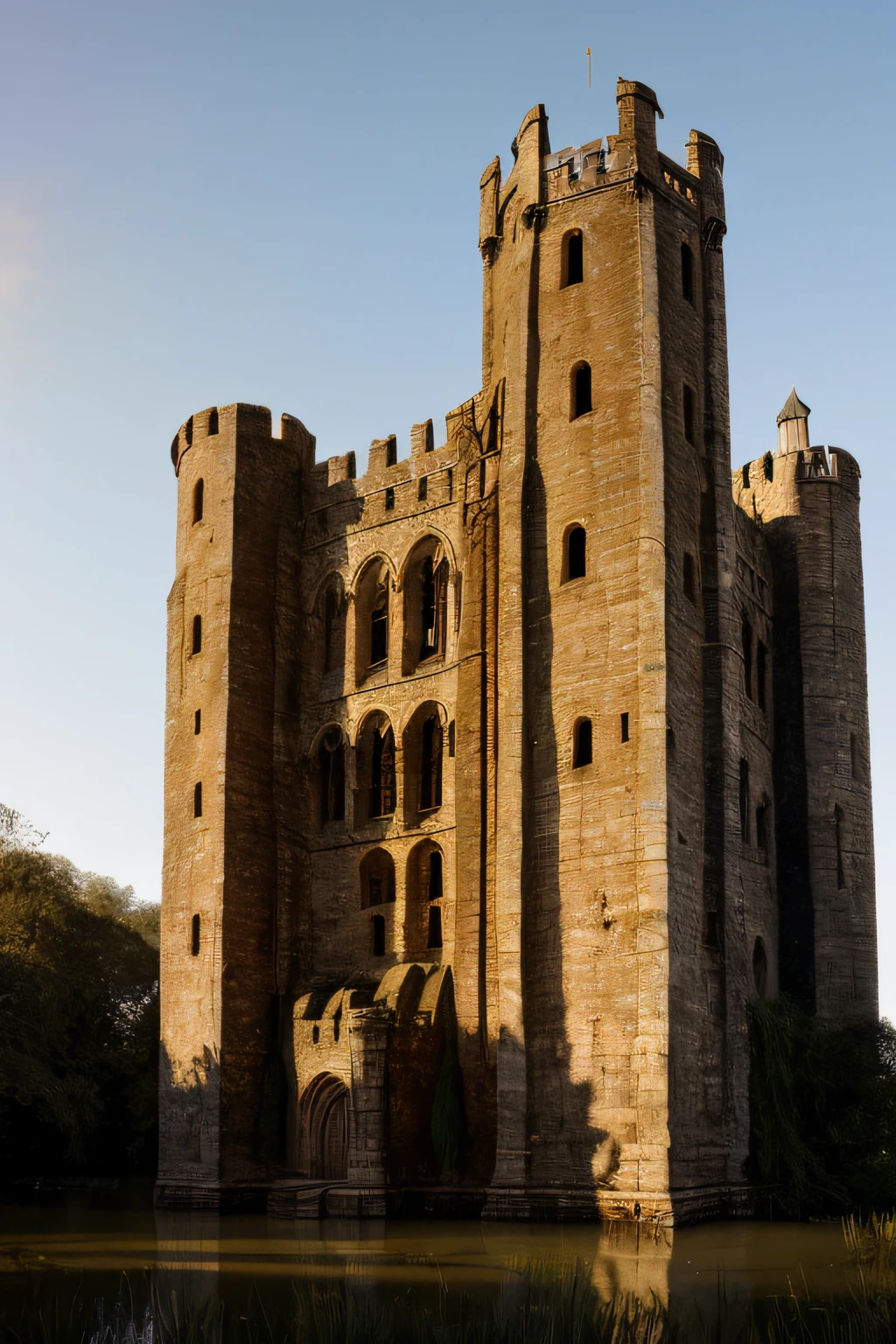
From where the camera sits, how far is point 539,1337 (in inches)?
443

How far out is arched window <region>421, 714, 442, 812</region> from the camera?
31234mm

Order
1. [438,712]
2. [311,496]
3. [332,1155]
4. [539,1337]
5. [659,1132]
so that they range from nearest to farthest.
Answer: [539,1337] < [659,1132] < [332,1155] < [438,712] < [311,496]

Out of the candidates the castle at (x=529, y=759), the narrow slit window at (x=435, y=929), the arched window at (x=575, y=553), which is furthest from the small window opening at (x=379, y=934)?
the arched window at (x=575, y=553)

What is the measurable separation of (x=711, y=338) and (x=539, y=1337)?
2317cm

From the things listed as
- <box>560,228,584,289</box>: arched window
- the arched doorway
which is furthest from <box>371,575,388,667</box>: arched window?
the arched doorway

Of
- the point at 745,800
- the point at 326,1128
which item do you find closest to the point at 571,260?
the point at 745,800

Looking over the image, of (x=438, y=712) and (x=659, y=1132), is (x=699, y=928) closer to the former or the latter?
(x=659, y=1132)

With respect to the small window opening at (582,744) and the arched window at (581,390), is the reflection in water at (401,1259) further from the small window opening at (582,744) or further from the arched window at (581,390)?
the arched window at (581,390)

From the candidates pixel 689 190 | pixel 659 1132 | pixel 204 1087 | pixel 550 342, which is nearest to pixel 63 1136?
pixel 204 1087

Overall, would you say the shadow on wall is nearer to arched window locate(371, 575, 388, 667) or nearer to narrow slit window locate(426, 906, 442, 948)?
narrow slit window locate(426, 906, 442, 948)

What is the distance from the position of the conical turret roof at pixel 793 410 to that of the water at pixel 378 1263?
63.0 feet

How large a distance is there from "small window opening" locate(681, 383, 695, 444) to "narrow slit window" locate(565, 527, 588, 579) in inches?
114

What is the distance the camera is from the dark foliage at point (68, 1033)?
30.6 metres

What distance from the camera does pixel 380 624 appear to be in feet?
110
